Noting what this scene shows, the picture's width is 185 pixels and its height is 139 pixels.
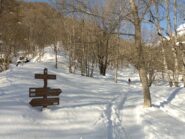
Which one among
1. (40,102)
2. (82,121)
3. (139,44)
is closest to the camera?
(82,121)

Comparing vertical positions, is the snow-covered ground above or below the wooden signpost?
below

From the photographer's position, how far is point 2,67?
35.1 meters

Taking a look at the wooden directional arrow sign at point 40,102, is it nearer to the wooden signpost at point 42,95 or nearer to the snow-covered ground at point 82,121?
the wooden signpost at point 42,95

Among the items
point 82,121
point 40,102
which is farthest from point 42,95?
point 82,121

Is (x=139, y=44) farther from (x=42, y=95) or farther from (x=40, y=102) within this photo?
(x=40, y=102)

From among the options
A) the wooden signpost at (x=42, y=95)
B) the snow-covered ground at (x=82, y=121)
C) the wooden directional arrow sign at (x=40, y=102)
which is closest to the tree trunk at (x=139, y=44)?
A: the snow-covered ground at (x=82, y=121)

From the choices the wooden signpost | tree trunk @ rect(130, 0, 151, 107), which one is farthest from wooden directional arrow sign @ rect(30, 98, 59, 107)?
tree trunk @ rect(130, 0, 151, 107)

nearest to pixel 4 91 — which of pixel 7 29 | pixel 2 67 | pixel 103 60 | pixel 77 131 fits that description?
pixel 77 131

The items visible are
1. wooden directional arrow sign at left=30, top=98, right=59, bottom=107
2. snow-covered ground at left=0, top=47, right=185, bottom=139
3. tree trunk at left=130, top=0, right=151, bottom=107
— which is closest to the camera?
snow-covered ground at left=0, top=47, right=185, bottom=139

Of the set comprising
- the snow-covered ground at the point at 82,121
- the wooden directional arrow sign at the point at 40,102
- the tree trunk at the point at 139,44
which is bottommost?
the snow-covered ground at the point at 82,121

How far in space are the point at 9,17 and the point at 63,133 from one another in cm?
1910

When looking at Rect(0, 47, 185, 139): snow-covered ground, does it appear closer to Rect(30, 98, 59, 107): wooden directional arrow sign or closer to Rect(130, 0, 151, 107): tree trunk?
Rect(30, 98, 59, 107): wooden directional arrow sign

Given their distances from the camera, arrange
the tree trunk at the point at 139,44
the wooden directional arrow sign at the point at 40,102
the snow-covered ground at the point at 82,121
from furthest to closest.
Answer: the tree trunk at the point at 139,44 → the wooden directional arrow sign at the point at 40,102 → the snow-covered ground at the point at 82,121

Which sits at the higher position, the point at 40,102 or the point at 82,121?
the point at 40,102
